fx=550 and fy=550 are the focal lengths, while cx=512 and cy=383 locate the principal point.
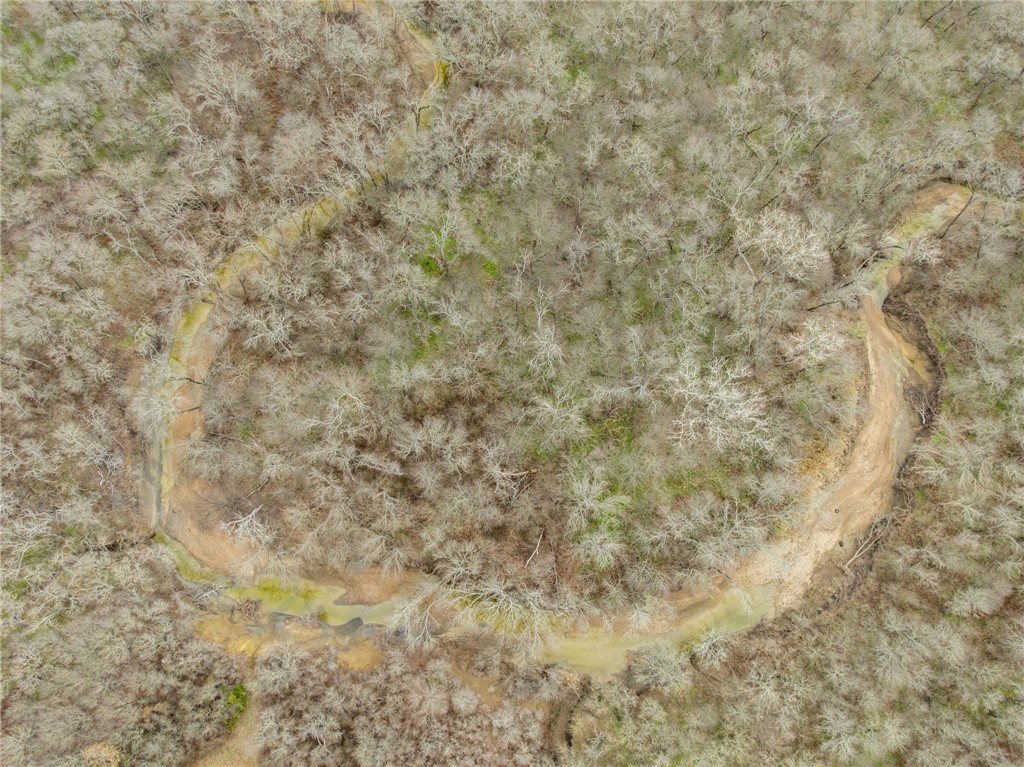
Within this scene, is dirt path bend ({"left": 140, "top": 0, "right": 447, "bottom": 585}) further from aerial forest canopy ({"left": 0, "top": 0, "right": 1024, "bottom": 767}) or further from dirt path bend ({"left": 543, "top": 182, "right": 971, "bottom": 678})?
dirt path bend ({"left": 543, "top": 182, "right": 971, "bottom": 678})

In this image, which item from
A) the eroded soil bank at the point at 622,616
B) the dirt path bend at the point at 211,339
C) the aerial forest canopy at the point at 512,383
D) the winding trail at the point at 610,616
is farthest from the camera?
the dirt path bend at the point at 211,339

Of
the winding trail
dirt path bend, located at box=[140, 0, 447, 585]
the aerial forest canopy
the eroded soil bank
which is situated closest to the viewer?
the aerial forest canopy

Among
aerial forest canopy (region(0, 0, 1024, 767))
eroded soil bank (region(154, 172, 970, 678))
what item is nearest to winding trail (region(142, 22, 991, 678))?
eroded soil bank (region(154, 172, 970, 678))

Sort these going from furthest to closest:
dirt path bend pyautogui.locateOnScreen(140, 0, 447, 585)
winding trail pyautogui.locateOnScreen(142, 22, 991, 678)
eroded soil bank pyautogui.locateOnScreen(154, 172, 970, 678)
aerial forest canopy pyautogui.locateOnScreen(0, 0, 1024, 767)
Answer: dirt path bend pyautogui.locateOnScreen(140, 0, 447, 585) → winding trail pyautogui.locateOnScreen(142, 22, 991, 678) → eroded soil bank pyautogui.locateOnScreen(154, 172, 970, 678) → aerial forest canopy pyautogui.locateOnScreen(0, 0, 1024, 767)

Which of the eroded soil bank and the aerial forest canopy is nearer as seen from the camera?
the aerial forest canopy

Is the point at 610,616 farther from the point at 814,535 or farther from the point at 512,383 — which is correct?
the point at 512,383

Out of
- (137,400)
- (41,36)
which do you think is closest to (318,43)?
(41,36)

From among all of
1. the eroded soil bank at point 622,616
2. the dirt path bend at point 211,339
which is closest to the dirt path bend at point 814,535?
the eroded soil bank at point 622,616

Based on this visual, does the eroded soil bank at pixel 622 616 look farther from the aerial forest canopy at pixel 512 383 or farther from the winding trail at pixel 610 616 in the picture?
the aerial forest canopy at pixel 512 383
